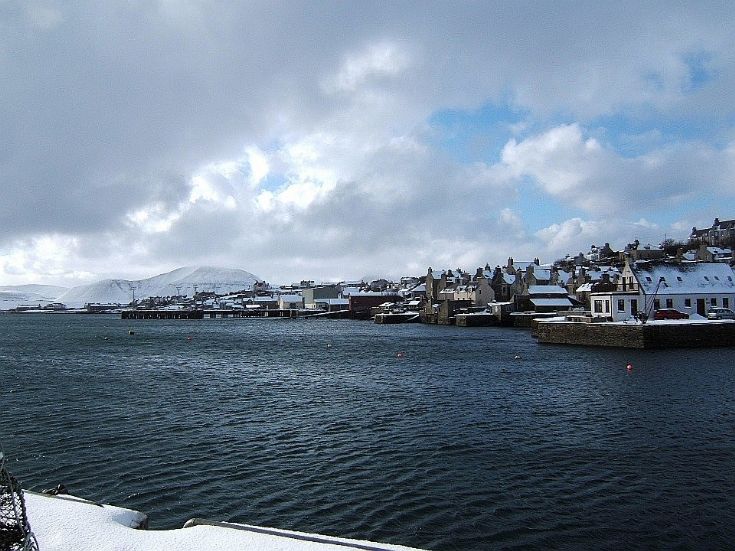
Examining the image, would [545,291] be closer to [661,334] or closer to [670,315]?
[670,315]

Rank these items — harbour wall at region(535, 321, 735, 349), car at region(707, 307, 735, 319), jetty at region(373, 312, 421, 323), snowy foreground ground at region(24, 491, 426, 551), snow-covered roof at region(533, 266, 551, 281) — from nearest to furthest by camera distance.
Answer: snowy foreground ground at region(24, 491, 426, 551), harbour wall at region(535, 321, 735, 349), car at region(707, 307, 735, 319), snow-covered roof at region(533, 266, 551, 281), jetty at region(373, 312, 421, 323)

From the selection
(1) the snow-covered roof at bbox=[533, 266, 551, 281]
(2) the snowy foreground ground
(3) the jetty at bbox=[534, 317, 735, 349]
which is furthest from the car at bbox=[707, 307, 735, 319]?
(2) the snowy foreground ground

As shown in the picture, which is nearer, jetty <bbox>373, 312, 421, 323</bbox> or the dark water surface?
the dark water surface

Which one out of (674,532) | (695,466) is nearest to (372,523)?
(674,532)

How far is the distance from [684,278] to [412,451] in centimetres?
6806

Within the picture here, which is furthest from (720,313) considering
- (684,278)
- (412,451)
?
(412,451)

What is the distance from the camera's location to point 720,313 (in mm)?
70312

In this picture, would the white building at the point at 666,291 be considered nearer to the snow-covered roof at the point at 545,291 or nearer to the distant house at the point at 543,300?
the distant house at the point at 543,300

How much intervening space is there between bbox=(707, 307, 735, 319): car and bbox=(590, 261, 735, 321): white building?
183 cm

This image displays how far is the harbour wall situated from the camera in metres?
55.8

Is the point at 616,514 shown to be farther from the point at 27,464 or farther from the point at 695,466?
the point at 27,464

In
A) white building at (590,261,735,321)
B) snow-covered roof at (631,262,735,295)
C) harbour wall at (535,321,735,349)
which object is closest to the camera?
harbour wall at (535,321,735,349)

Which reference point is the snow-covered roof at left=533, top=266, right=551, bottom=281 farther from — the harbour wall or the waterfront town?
the harbour wall

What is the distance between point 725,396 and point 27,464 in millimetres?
32176
